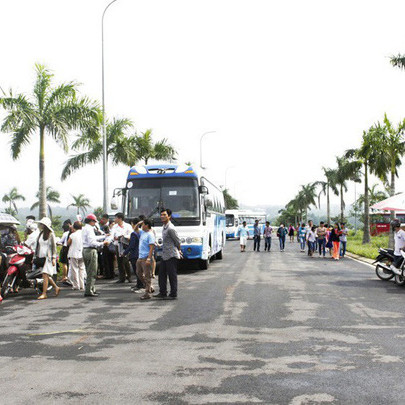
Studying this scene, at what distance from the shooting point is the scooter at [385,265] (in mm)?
14969

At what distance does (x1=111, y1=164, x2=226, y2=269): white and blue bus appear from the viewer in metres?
17.5

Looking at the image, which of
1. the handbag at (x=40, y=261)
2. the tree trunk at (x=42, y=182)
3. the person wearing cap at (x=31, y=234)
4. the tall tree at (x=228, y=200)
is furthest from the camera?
the tall tree at (x=228, y=200)

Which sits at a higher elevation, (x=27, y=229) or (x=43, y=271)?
(x=27, y=229)

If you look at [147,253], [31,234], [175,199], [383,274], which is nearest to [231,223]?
[175,199]

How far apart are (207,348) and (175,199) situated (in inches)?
441

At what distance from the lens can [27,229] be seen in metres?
14.6

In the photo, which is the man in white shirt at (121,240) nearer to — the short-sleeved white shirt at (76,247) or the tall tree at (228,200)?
the short-sleeved white shirt at (76,247)

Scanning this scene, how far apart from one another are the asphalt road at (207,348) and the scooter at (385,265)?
2731 millimetres

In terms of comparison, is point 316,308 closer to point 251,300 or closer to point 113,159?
point 251,300

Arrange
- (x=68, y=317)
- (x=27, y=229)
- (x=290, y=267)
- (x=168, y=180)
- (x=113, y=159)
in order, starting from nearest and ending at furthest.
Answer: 1. (x=68, y=317)
2. (x=27, y=229)
3. (x=168, y=180)
4. (x=290, y=267)
5. (x=113, y=159)

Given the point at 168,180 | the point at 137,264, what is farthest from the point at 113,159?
the point at 137,264

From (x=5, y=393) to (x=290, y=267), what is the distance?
52.0ft

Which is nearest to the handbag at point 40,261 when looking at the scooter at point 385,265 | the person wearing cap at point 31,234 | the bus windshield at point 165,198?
the person wearing cap at point 31,234

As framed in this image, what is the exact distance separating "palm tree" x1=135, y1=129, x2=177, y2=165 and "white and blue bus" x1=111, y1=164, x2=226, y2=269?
14.6 meters
